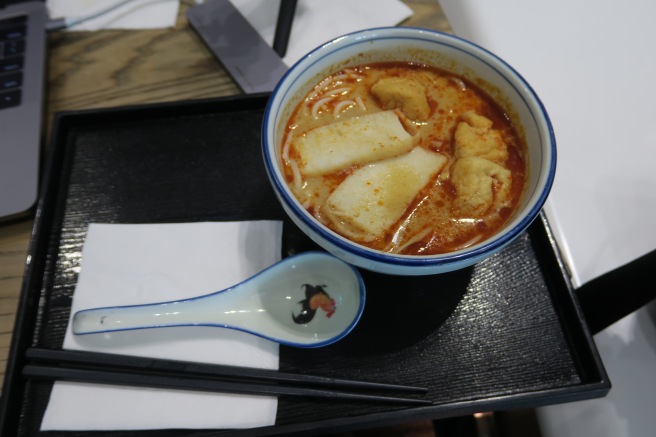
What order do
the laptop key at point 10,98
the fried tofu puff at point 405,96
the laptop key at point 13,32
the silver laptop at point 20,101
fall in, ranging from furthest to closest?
the laptop key at point 13,32 → the laptop key at point 10,98 → the silver laptop at point 20,101 → the fried tofu puff at point 405,96

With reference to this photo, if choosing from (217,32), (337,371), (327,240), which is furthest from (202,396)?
(217,32)

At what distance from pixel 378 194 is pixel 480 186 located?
204 mm

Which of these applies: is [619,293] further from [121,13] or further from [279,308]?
[121,13]

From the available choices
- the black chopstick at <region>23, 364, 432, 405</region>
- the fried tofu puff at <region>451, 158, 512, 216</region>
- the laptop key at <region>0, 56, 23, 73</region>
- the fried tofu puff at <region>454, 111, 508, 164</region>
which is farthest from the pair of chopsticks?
the laptop key at <region>0, 56, 23, 73</region>

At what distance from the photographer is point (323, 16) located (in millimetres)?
1671

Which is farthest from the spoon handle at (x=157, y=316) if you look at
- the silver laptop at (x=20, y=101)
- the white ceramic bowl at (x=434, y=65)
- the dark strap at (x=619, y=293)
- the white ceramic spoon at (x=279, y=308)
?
the dark strap at (x=619, y=293)

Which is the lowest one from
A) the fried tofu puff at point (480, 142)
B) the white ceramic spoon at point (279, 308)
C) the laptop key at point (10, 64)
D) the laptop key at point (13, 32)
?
the white ceramic spoon at point (279, 308)

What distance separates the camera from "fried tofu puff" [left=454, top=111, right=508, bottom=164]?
1.02 meters

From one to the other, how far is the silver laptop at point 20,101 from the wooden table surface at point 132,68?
0.05 m

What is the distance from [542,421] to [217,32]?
4.78 feet

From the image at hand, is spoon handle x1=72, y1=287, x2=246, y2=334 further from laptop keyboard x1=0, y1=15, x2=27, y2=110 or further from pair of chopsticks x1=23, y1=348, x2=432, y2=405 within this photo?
laptop keyboard x1=0, y1=15, x2=27, y2=110

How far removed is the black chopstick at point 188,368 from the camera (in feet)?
3.17

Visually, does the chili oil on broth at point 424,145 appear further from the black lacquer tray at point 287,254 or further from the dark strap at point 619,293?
the dark strap at point 619,293

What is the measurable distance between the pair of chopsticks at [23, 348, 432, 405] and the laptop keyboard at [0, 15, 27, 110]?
827 mm
